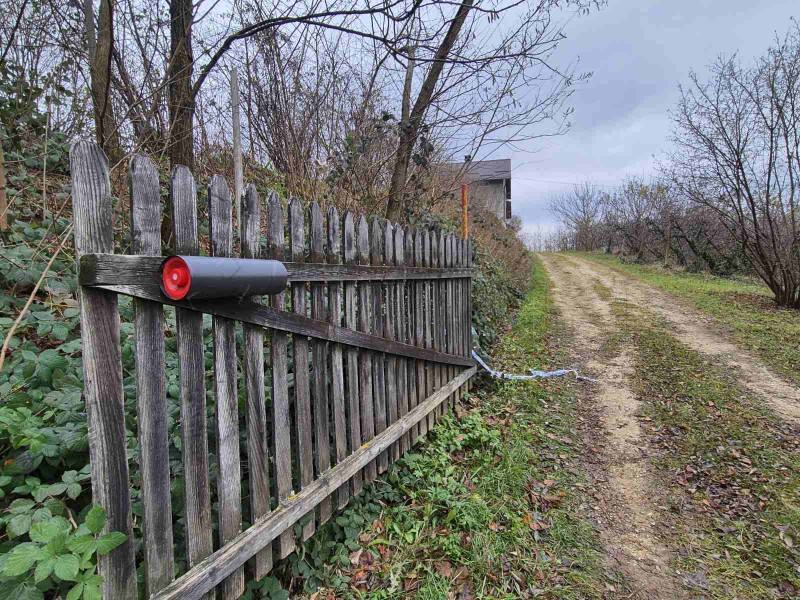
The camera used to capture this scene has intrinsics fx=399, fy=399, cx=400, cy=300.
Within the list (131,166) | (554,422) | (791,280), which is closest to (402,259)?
(131,166)

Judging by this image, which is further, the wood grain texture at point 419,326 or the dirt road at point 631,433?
the wood grain texture at point 419,326

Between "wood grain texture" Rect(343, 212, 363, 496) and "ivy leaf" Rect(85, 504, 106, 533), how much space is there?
1.31 m

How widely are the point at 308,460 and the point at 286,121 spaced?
382 centimetres

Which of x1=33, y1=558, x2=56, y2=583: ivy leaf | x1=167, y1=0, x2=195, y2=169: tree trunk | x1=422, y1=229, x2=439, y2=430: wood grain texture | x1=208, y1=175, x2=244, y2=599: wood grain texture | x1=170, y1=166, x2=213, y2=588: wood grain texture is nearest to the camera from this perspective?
x1=33, y1=558, x2=56, y2=583: ivy leaf

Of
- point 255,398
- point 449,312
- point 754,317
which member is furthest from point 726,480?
point 754,317

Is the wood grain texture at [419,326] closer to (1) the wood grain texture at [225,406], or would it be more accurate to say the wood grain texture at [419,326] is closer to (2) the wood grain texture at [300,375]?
(2) the wood grain texture at [300,375]

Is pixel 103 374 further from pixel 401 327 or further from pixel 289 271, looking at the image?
pixel 401 327

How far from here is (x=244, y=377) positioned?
67.2 inches

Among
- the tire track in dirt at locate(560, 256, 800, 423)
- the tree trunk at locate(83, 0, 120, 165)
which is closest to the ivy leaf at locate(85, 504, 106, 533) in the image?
the tree trunk at locate(83, 0, 120, 165)

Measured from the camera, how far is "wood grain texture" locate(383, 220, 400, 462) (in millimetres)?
2691

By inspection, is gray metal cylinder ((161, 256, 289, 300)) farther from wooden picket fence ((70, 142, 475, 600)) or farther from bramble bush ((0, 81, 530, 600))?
bramble bush ((0, 81, 530, 600))

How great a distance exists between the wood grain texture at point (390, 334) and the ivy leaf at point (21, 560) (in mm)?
1880

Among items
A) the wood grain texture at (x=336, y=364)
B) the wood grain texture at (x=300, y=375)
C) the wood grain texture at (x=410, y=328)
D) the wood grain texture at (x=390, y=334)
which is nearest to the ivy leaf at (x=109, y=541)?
the wood grain texture at (x=300, y=375)

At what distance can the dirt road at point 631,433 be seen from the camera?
222cm
